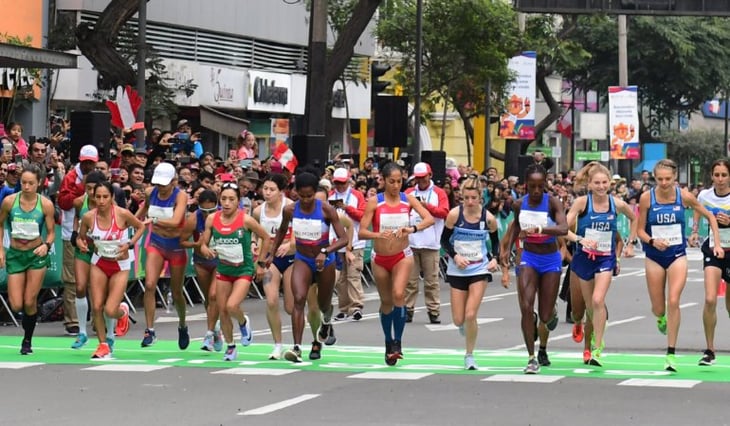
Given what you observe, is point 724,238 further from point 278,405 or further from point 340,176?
point 340,176

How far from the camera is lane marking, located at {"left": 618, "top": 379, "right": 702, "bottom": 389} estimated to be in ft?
48.6

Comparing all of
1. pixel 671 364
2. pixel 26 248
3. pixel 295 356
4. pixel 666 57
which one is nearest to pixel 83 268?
pixel 26 248

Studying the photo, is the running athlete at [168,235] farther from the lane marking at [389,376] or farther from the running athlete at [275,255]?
the lane marking at [389,376]

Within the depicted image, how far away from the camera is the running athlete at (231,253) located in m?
17.0

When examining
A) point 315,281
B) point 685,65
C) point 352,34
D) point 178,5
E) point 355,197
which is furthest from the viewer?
point 685,65

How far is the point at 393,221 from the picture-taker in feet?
55.5

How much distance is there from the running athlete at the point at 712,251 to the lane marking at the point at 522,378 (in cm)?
202

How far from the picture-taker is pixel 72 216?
68.4ft

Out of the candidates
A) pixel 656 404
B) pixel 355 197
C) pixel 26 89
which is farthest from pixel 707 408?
pixel 26 89

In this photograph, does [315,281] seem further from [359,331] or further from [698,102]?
Answer: [698,102]

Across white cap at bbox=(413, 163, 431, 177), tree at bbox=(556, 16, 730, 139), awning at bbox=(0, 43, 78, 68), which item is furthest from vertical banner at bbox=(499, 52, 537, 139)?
white cap at bbox=(413, 163, 431, 177)

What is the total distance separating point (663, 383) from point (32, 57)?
13.9m

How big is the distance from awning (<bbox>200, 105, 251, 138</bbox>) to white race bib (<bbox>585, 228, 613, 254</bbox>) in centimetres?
3030

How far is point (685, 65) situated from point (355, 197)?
164ft
